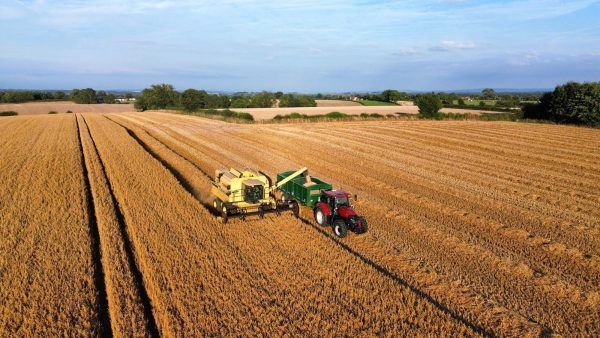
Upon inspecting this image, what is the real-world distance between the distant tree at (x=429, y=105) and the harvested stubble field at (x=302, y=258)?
38.6 m

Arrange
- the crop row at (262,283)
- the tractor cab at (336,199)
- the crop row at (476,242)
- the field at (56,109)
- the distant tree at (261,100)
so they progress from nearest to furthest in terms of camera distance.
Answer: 1. the crop row at (262,283)
2. the crop row at (476,242)
3. the tractor cab at (336,199)
4. the field at (56,109)
5. the distant tree at (261,100)

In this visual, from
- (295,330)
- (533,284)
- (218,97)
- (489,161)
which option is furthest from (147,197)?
(218,97)

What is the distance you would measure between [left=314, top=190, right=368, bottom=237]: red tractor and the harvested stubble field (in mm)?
372

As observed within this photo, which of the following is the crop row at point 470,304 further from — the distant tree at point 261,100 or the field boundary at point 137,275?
the distant tree at point 261,100

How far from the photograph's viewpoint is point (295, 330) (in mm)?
6930

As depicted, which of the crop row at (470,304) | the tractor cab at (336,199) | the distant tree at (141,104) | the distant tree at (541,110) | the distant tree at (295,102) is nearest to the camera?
the crop row at (470,304)

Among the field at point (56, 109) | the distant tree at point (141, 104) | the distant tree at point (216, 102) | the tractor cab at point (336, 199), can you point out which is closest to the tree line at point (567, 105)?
the tractor cab at point (336, 199)

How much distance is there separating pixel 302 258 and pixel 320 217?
239 centimetres

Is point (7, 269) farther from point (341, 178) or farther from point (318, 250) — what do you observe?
point (341, 178)

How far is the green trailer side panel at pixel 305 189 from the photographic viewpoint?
12.2 m

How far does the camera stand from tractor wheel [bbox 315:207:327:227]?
1162cm

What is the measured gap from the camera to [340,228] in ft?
36.0

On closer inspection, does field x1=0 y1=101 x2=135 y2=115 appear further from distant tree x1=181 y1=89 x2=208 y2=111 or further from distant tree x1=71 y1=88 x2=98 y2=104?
distant tree x1=71 y1=88 x2=98 y2=104

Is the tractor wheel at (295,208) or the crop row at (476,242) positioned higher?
the tractor wheel at (295,208)
